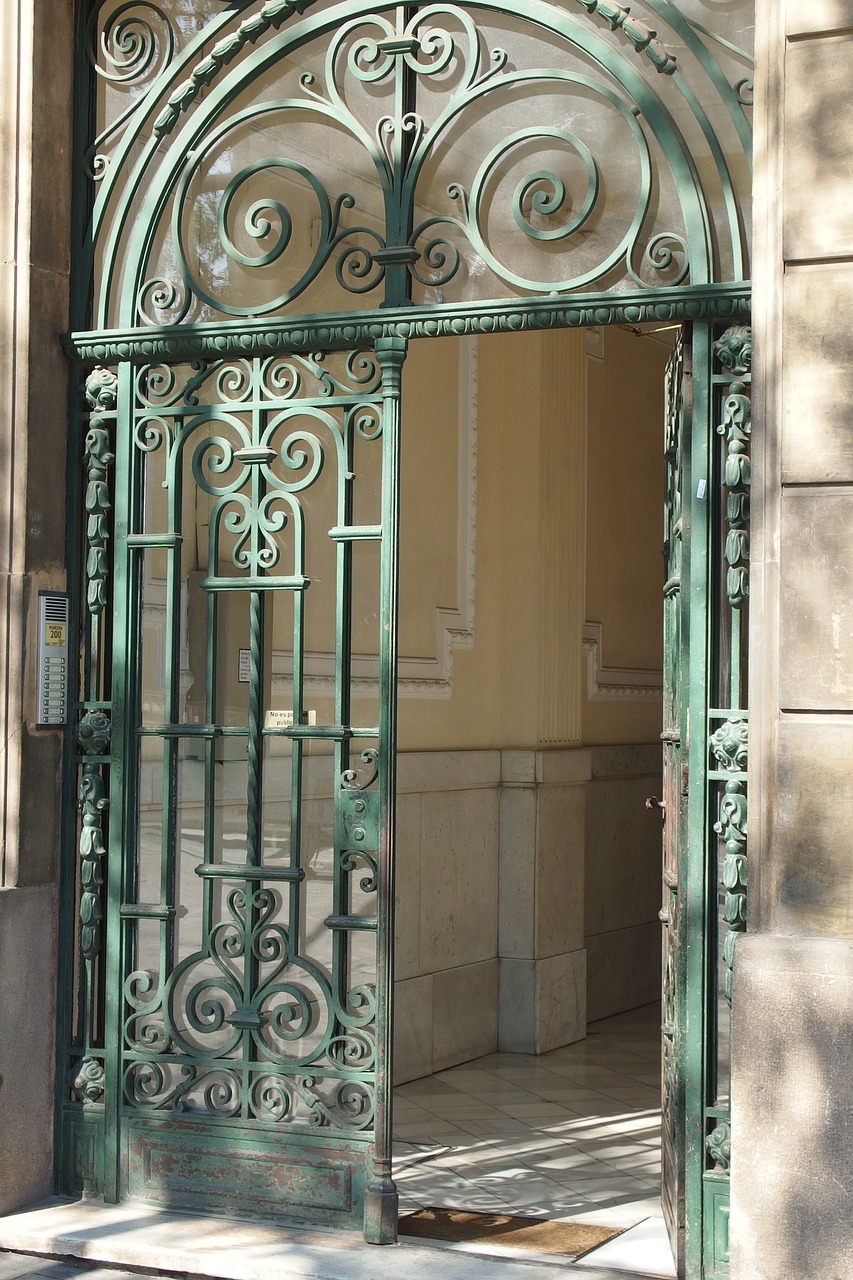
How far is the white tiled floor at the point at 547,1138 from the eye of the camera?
18.5ft

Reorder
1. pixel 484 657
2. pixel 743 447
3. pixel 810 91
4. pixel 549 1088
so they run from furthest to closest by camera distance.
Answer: pixel 484 657 < pixel 549 1088 < pixel 743 447 < pixel 810 91

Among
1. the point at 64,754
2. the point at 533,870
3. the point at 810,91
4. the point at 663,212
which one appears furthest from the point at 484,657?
the point at 810,91

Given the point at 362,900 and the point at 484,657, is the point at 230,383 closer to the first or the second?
the point at 362,900

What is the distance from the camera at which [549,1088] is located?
780 cm

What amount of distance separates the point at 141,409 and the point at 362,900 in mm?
1818

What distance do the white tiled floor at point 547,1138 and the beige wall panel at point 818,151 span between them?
3034mm

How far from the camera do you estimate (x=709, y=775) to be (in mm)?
4680

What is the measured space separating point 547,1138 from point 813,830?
116 inches

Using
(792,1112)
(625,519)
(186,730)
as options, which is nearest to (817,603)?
(792,1112)

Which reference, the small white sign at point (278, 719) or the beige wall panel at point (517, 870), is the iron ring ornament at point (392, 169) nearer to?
the small white sign at point (278, 719)

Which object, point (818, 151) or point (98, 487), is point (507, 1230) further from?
point (818, 151)

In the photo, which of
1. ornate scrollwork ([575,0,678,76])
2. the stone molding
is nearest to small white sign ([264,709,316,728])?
ornate scrollwork ([575,0,678,76])

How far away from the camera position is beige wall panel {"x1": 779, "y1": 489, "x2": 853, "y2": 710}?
4266 mm

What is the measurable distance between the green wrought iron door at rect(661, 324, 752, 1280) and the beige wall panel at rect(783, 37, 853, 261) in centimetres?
42
